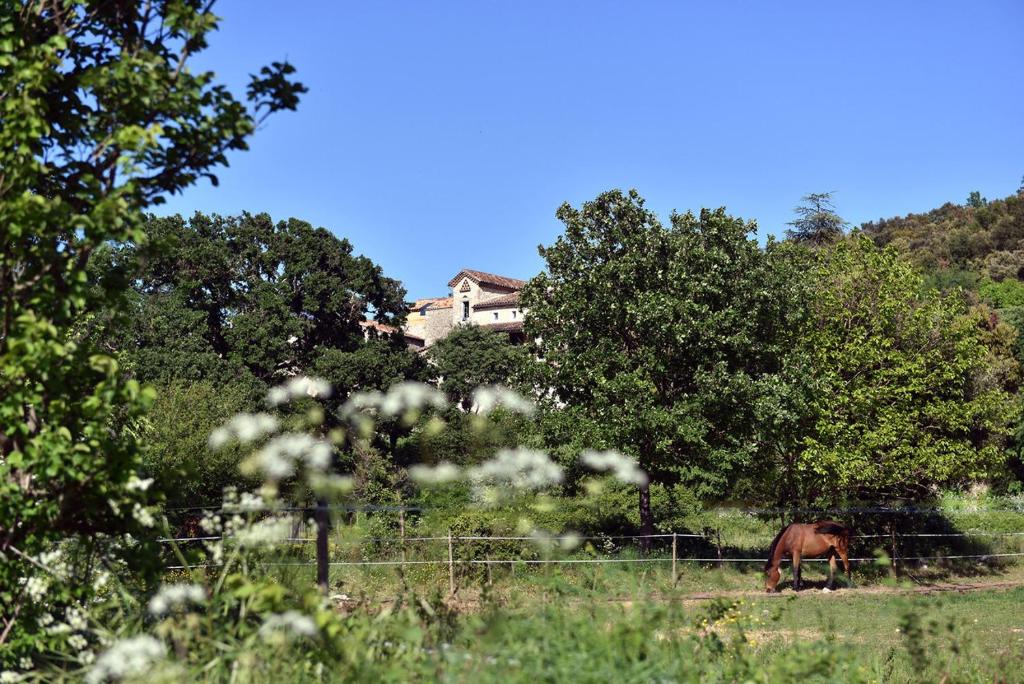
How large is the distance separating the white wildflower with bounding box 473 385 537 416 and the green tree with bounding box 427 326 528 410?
37.1 inches

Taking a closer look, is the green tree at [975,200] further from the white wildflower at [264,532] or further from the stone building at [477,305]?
the white wildflower at [264,532]

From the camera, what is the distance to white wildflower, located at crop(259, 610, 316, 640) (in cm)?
504

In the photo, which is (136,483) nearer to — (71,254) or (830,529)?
(71,254)

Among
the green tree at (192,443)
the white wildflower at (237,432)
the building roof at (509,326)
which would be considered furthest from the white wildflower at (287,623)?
the building roof at (509,326)

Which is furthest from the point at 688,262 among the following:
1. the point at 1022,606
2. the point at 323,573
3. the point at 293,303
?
the point at 293,303

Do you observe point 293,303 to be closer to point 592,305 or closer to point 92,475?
point 592,305

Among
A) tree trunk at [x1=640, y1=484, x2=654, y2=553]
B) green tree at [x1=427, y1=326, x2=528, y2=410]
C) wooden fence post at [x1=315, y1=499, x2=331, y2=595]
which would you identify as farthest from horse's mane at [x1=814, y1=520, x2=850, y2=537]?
green tree at [x1=427, y1=326, x2=528, y2=410]

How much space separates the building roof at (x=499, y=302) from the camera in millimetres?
71375

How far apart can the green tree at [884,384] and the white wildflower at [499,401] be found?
713 centimetres

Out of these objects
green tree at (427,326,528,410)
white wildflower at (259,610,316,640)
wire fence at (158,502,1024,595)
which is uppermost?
green tree at (427,326,528,410)

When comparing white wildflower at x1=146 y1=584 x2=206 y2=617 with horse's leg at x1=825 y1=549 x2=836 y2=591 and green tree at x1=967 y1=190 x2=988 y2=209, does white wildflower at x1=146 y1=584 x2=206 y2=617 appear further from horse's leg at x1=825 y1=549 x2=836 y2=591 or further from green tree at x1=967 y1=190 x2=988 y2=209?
green tree at x1=967 y1=190 x2=988 y2=209

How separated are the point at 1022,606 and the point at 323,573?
1694 cm

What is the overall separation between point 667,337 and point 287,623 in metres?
19.3

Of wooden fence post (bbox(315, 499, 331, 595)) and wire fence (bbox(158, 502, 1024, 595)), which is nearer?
wooden fence post (bbox(315, 499, 331, 595))
